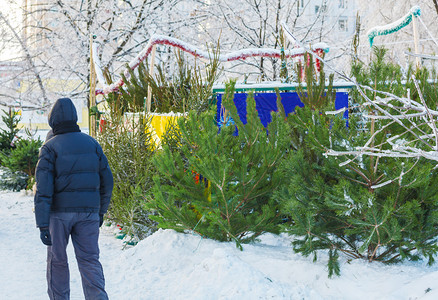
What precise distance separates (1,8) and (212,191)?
15163 millimetres

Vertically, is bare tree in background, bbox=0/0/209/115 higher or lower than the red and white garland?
higher

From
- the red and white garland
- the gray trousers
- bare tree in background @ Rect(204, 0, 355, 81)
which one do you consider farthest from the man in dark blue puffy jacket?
bare tree in background @ Rect(204, 0, 355, 81)

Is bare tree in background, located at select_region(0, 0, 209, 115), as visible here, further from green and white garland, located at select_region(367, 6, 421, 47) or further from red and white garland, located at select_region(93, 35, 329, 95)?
green and white garland, located at select_region(367, 6, 421, 47)

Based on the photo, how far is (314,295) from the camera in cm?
420

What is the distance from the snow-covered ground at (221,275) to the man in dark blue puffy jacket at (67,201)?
2.15 feet

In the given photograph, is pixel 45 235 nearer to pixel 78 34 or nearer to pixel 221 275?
pixel 221 275

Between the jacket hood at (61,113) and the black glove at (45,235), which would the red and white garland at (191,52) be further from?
the black glove at (45,235)

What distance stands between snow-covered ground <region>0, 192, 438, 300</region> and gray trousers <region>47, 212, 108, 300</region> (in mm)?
537

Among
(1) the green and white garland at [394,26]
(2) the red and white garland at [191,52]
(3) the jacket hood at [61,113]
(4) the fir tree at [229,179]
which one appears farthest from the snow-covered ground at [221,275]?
(1) the green and white garland at [394,26]

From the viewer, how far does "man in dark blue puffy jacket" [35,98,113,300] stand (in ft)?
13.8

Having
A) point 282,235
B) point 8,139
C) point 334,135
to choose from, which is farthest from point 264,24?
point 334,135

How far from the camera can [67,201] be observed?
13.9 feet

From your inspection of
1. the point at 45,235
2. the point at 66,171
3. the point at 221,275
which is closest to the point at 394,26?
the point at 221,275

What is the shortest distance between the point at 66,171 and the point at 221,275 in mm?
1556
